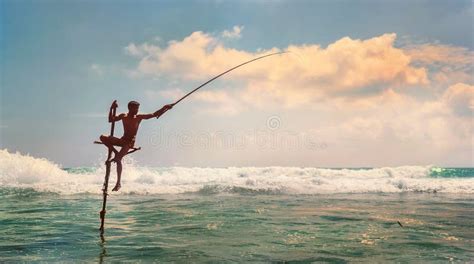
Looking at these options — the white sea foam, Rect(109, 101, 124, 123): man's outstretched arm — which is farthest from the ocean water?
Rect(109, 101, 124, 123): man's outstretched arm

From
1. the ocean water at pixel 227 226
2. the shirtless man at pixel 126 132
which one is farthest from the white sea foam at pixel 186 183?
the shirtless man at pixel 126 132

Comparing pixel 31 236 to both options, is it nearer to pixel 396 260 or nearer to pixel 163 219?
pixel 163 219

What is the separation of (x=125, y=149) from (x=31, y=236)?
14.9 feet

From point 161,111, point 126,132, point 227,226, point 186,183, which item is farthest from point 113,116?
point 186,183

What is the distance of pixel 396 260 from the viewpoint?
9.45 metres

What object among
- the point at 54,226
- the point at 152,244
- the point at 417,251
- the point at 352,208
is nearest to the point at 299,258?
the point at 417,251

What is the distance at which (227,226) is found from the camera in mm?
13781

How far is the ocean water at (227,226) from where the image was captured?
9.94 meters

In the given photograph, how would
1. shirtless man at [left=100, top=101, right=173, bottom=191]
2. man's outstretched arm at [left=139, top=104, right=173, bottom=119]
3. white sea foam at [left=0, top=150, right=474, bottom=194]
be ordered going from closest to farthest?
1. man's outstretched arm at [left=139, top=104, right=173, bottom=119]
2. shirtless man at [left=100, top=101, right=173, bottom=191]
3. white sea foam at [left=0, top=150, right=474, bottom=194]

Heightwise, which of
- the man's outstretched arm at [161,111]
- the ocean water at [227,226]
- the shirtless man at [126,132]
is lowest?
the ocean water at [227,226]

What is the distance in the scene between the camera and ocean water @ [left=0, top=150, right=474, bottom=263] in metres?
9.94

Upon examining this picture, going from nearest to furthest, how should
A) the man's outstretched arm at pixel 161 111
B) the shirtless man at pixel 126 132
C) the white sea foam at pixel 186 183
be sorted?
the man's outstretched arm at pixel 161 111 < the shirtless man at pixel 126 132 < the white sea foam at pixel 186 183

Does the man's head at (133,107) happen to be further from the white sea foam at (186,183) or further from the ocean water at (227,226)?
the white sea foam at (186,183)

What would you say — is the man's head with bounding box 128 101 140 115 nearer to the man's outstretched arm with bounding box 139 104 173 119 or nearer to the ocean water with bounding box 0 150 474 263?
the man's outstretched arm with bounding box 139 104 173 119
